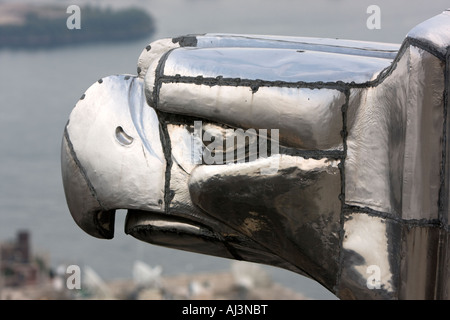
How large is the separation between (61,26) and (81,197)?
20234mm

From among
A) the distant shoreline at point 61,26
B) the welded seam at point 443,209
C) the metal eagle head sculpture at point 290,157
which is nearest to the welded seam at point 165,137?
the metal eagle head sculpture at point 290,157

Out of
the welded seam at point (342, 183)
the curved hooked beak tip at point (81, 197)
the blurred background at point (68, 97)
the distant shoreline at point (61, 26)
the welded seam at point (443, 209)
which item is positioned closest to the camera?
the welded seam at point (443, 209)

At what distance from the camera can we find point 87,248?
1631 cm

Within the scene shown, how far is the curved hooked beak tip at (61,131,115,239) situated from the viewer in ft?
5.66

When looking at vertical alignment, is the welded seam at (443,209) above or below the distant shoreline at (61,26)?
above

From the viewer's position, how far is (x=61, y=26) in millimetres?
21438

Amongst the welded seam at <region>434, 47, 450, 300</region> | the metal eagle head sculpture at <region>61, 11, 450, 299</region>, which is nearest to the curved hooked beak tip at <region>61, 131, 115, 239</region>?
the metal eagle head sculpture at <region>61, 11, 450, 299</region>

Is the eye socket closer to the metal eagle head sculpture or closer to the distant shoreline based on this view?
the metal eagle head sculpture

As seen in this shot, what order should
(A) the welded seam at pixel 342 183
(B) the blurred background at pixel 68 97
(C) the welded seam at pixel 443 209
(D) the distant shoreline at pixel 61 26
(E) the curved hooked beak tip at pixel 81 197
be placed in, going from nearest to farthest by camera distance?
(C) the welded seam at pixel 443 209
(A) the welded seam at pixel 342 183
(E) the curved hooked beak tip at pixel 81 197
(B) the blurred background at pixel 68 97
(D) the distant shoreline at pixel 61 26

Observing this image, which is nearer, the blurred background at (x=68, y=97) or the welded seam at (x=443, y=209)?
the welded seam at (x=443, y=209)

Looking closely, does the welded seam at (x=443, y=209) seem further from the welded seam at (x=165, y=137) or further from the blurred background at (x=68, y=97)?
the blurred background at (x=68, y=97)

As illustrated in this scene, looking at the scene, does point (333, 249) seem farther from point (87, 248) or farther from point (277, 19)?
point (277, 19)

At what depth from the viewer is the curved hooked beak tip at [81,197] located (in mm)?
1727
